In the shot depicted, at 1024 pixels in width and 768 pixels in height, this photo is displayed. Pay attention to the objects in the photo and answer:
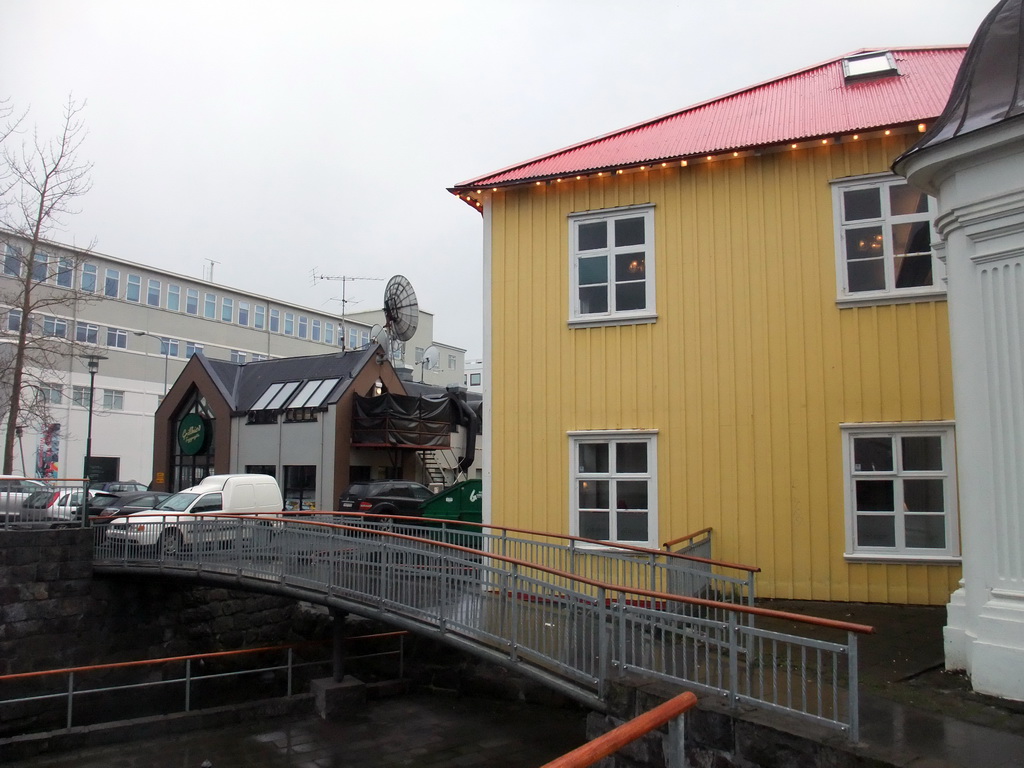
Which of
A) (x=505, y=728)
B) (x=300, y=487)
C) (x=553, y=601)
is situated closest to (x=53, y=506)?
(x=505, y=728)

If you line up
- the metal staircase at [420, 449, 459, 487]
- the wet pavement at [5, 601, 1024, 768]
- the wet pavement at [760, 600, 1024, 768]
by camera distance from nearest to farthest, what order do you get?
the wet pavement at [760, 600, 1024, 768] < the wet pavement at [5, 601, 1024, 768] < the metal staircase at [420, 449, 459, 487]

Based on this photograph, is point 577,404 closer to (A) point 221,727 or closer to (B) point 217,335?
(A) point 221,727

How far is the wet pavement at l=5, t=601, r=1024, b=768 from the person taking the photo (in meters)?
5.96

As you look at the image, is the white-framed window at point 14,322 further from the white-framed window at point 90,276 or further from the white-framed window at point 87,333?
the white-framed window at point 90,276

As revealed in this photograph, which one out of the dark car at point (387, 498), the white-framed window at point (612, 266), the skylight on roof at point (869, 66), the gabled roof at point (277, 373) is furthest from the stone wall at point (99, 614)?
the skylight on roof at point (869, 66)

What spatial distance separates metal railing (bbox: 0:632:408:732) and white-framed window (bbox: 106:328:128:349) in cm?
3949

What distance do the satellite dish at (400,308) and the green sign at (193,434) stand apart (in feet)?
28.2

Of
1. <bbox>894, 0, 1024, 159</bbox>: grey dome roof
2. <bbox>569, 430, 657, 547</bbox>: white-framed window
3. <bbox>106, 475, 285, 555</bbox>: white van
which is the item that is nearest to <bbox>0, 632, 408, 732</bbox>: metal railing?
<bbox>106, 475, 285, 555</bbox>: white van

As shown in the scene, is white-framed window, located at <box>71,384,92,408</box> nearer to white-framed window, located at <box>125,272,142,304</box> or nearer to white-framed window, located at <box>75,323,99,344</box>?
white-framed window, located at <box>75,323,99,344</box>

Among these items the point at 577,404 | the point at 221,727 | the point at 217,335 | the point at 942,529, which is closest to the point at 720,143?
the point at 577,404

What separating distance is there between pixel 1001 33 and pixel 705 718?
6704 millimetres

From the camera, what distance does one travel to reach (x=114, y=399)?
4938cm

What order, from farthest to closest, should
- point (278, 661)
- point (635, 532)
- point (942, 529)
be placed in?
point (278, 661) < point (635, 532) < point (942, 529)

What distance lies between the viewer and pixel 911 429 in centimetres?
1088
